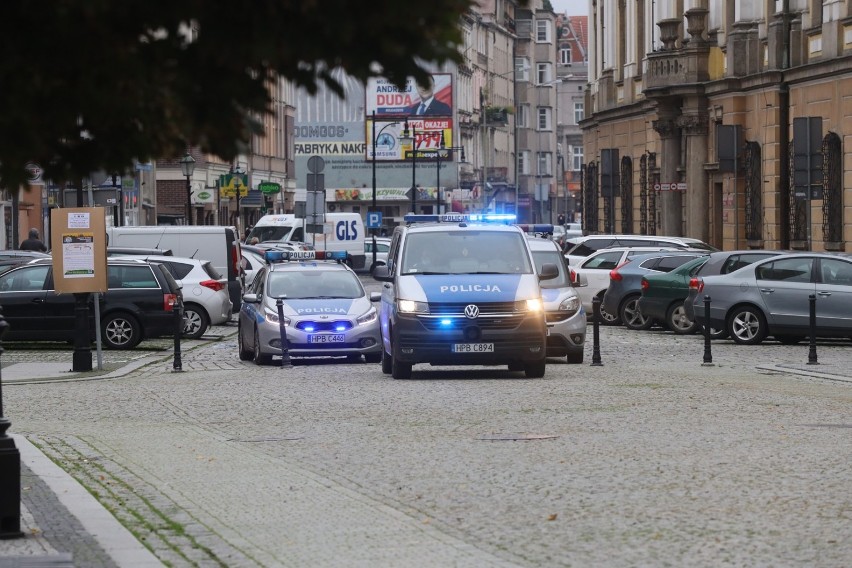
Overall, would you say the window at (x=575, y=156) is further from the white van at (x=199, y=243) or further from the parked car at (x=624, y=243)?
the white van at (x=199, y=243)

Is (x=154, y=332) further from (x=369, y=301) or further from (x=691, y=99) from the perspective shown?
(x=691, y=99)

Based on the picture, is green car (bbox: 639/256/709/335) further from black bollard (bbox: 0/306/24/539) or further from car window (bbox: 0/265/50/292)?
black bollard (bbox: 0/306/24/539)

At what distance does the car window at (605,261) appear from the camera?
35688 mm

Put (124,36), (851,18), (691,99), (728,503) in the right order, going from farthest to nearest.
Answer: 1. (691,99)
2. (851,18)
3. (728,503)
4. (124,36)

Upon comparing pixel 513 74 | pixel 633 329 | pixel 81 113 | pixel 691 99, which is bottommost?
pixel 633 329

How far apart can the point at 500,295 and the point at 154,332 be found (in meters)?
10.0

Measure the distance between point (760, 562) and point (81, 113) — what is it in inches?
167

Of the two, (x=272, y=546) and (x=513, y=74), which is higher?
(x=513, y=74)

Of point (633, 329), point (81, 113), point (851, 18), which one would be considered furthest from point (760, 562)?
point (851, 18)

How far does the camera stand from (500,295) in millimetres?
20453

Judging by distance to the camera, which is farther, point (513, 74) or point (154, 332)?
point (513, 74)

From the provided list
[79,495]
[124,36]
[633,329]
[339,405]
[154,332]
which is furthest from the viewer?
[633,329]

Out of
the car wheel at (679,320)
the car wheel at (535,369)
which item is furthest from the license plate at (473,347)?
the car wheel at (679,320)

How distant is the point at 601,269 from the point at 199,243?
29.1 ft
